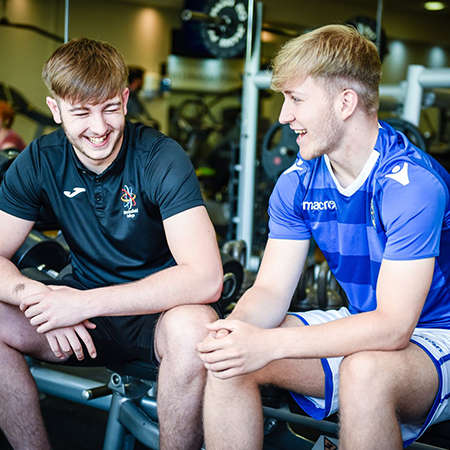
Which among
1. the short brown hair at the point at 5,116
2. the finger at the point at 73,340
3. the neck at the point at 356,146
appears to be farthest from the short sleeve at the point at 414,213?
the short brown hair at the point at 5,116

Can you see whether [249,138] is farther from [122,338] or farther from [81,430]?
[122,338]

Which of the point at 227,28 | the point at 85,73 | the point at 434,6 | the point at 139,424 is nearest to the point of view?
the point at 85,73

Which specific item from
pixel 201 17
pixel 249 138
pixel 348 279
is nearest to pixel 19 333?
pixel 348 279

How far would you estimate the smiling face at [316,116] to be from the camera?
55.7 inches

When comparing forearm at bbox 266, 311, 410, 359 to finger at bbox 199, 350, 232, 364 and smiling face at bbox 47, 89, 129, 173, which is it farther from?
smiling face at bbox 47, 89, 129, 173

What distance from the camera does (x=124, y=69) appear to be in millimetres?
1709

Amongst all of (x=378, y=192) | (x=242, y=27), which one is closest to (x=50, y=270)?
(x=378, y=192)

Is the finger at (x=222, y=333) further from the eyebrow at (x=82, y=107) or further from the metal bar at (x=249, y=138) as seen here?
the metal bar at (x=249, y=138)

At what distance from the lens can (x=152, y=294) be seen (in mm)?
1531

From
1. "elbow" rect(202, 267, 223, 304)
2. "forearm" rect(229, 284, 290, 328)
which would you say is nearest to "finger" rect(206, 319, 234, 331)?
"forearm" rect(229, 284, 290, 328)

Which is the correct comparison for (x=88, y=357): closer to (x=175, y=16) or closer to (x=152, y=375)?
(x=152, y=375)

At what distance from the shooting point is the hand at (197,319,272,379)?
4.12 ft

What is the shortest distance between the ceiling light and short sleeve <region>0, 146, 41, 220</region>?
8525mm

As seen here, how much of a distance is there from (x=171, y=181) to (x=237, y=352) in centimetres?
53
